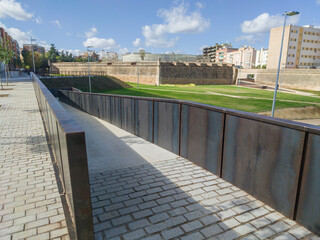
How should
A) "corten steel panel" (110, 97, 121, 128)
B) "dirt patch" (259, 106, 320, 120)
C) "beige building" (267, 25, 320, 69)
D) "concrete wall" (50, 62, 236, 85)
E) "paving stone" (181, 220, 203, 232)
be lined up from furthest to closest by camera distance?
"beige building" (267, 25, 320, 69) < "concrete wall" (50, 62, 236, 85) < "dirt patch" (259, 106, 320, 120) < "corten steel panel" (110, 97, 121, 128) < "paving stone" (181, 220, 203, 232)

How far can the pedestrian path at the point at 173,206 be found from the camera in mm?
3764

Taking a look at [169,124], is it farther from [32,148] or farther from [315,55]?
[315,55]

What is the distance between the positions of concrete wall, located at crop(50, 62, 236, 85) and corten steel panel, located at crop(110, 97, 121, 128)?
62.8 metres

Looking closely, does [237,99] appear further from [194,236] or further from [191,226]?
[194,236]

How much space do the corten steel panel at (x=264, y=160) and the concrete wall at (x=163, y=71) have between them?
69.9m

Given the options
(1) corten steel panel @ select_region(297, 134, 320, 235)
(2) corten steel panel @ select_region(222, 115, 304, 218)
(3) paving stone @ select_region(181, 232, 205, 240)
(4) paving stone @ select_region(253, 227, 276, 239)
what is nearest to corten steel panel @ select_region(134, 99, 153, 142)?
(2) corten steel panel @ select_region(222, 115, 304, 218)

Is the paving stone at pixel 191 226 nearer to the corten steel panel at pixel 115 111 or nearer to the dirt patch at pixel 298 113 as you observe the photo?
the corten steel panel at pixel 115 111

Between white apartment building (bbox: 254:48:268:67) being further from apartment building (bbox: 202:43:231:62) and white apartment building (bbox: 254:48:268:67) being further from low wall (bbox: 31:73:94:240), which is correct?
low wall (bbox: 31:73:94:240)

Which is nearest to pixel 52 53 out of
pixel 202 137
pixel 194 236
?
pixel 202 137

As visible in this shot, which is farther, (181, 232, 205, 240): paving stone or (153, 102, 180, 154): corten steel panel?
(153, 102, 180, 154): corten steel panel

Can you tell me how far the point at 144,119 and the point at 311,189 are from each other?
634 centimetres

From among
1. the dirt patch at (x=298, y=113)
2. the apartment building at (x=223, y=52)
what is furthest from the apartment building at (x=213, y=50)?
the dirt patch at (x=298, y=113)

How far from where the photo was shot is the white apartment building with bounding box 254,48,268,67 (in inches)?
6149

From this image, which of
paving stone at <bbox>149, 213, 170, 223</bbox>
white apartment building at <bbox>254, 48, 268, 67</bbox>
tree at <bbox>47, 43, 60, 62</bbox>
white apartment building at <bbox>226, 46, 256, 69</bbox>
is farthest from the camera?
white apartment building at <bbox>254, 48, 268, 67</bbox>
